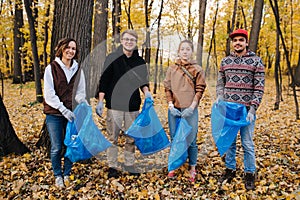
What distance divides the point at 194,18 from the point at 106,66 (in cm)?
1453

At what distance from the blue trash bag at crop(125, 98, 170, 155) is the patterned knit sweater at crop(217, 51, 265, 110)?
0.94 m

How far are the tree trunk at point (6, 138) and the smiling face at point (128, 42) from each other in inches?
81.4

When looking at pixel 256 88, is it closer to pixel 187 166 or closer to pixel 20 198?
pixel 187 166

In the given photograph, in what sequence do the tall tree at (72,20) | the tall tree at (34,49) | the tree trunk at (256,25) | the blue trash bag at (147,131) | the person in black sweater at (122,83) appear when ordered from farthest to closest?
the tall tree at (34,49) → the tree trunk at (256,25) → the tall tree at (72,20) → the blue trash bag at (147,131) → the person in black sweater at (122,83)

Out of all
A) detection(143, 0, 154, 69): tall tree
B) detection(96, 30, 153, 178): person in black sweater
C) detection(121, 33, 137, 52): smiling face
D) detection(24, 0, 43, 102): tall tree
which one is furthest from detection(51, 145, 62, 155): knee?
detection(143, 0, 154, 69): tall tree

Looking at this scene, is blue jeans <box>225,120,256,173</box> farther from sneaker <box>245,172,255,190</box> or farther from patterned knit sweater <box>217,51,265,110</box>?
patterned knit sweater <box>217,51,265,110</box>

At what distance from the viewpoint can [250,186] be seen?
302 cm

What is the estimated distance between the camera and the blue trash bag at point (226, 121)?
9.69ft

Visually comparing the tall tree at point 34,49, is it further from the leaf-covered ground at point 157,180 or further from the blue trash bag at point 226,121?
the blue trash bag at point 226,121

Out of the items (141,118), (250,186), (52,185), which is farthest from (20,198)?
(250,186)

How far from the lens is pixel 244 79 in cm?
289

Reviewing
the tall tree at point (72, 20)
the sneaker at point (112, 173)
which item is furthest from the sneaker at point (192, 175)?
the tall tree at point (72, 20)

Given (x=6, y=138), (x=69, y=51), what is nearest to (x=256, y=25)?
(x=69, y=51)

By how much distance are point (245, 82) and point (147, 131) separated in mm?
1310
